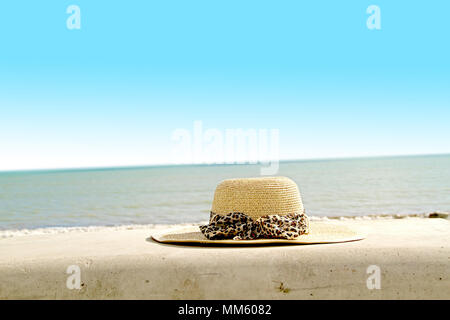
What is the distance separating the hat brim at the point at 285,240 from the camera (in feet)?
12.3

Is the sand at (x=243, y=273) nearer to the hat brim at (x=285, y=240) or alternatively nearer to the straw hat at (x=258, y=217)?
the hat brim at (x=285, y=240)

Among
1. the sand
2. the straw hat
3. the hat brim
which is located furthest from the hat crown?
the sand

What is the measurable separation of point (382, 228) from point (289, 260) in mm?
2163

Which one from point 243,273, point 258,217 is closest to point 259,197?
point 258,217

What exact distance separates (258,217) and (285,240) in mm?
376

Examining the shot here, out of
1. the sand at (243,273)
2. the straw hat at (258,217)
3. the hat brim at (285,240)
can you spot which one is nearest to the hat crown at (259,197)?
the straw hat at (258,217)

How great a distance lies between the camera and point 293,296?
3299mm

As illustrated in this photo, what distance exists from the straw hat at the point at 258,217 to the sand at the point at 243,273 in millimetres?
212

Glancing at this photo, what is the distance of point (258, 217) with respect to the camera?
13.0 ft

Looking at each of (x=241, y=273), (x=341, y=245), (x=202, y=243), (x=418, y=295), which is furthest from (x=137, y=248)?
(x=418, y=295)

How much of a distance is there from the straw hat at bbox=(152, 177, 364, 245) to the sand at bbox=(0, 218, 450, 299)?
8.4 inches

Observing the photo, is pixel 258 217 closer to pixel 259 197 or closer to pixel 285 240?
pixel 259 197

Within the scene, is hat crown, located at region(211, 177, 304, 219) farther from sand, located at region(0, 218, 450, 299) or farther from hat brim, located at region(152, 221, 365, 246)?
sand, located at region(0, 218, 450, 299)

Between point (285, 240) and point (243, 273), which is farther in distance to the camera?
point (285, 240)
